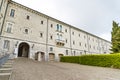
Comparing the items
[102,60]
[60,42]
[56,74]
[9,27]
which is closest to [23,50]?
[9,27]

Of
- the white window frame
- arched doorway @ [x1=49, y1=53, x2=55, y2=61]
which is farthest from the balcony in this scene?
the white window frame

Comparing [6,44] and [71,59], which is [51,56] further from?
[6,44]

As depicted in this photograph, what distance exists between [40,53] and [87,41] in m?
21.2

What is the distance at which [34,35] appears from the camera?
21656 mm

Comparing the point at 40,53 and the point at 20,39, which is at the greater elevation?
the point at 20,39

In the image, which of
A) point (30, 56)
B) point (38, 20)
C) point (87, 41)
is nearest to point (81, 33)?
point (87, 41)

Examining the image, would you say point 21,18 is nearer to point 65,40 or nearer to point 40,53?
point 40,53

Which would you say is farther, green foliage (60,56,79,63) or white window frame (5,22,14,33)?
green foliage (60,56,79,63)

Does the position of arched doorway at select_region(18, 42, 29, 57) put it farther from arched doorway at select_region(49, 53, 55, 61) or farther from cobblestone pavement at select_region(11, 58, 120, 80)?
cobblestone pavement at select_region(11, 58, 120, 80)

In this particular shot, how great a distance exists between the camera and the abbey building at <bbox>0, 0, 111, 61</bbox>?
1772cm

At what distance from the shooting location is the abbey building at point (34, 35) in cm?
1772

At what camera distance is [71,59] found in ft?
69.9

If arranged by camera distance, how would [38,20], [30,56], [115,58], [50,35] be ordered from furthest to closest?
1. [50,35]
2. [38,20]
3. [30,56]
4. [115,58]

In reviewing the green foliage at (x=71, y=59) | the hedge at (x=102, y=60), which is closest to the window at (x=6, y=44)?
the green foliage at (x=71, y=59)
